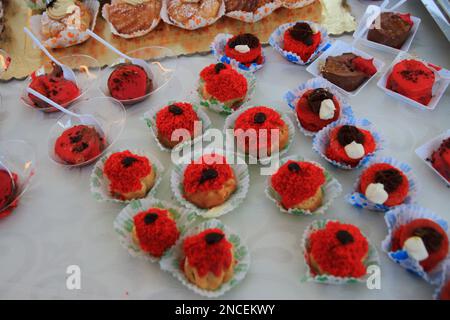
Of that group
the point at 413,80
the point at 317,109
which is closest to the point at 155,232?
the point at 317,109

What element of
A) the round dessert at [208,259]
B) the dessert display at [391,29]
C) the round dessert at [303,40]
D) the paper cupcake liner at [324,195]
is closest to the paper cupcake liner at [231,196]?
the paper cupcake liner at [324,195]

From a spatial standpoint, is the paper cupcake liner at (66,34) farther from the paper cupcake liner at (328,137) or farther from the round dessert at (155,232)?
the paper cupcake liner at (328,137)

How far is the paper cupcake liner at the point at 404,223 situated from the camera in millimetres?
1816

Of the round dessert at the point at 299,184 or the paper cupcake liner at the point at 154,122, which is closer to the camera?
the round dessert at the point at 299,184

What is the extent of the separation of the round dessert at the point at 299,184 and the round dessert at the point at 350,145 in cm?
19

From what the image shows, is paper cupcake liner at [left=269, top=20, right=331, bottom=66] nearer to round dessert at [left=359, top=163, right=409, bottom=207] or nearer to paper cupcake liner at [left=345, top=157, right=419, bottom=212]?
paper cupcake liner at [left=345, top=157, right=419, bottom=212]

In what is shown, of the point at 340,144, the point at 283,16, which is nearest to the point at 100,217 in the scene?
the point at 340,144

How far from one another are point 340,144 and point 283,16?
55.6 inches

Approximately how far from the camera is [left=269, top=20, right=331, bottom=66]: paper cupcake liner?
2.79m

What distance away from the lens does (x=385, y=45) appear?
284 cm

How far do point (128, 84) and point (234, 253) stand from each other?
130 centimetres

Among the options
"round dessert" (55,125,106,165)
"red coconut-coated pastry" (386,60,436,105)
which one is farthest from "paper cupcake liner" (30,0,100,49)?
"red coconut-coated pastry" (386,60,436,105)

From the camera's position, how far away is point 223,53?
2.89 metres

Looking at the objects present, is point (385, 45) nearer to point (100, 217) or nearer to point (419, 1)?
point (419, 1)
